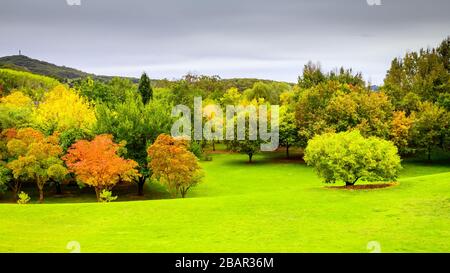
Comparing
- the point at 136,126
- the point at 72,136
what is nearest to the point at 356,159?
the point at 136,126

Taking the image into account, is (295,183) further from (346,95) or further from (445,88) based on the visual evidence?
(445,88)

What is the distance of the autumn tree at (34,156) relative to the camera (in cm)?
4209

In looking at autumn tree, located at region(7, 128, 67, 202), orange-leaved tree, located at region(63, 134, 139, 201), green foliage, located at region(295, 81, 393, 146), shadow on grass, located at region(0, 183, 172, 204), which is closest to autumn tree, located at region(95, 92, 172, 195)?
shadow on grass, located at region(0, 183, 172, 204)

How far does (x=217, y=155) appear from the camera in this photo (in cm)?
7738

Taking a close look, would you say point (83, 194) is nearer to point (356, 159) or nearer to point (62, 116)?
point (62, 116)

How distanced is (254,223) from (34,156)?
24.6 metres

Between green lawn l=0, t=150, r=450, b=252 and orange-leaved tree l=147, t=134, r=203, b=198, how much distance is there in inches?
341

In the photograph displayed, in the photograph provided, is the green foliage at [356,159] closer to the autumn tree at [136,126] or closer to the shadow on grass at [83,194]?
the shadow on grass at [83,194]

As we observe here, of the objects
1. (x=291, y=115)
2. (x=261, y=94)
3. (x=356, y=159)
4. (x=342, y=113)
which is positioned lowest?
(x=356, y=159)

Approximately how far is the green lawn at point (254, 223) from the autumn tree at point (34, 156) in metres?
10.5

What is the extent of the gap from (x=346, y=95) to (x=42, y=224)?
48531mm

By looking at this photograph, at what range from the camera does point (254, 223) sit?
1006 inches
